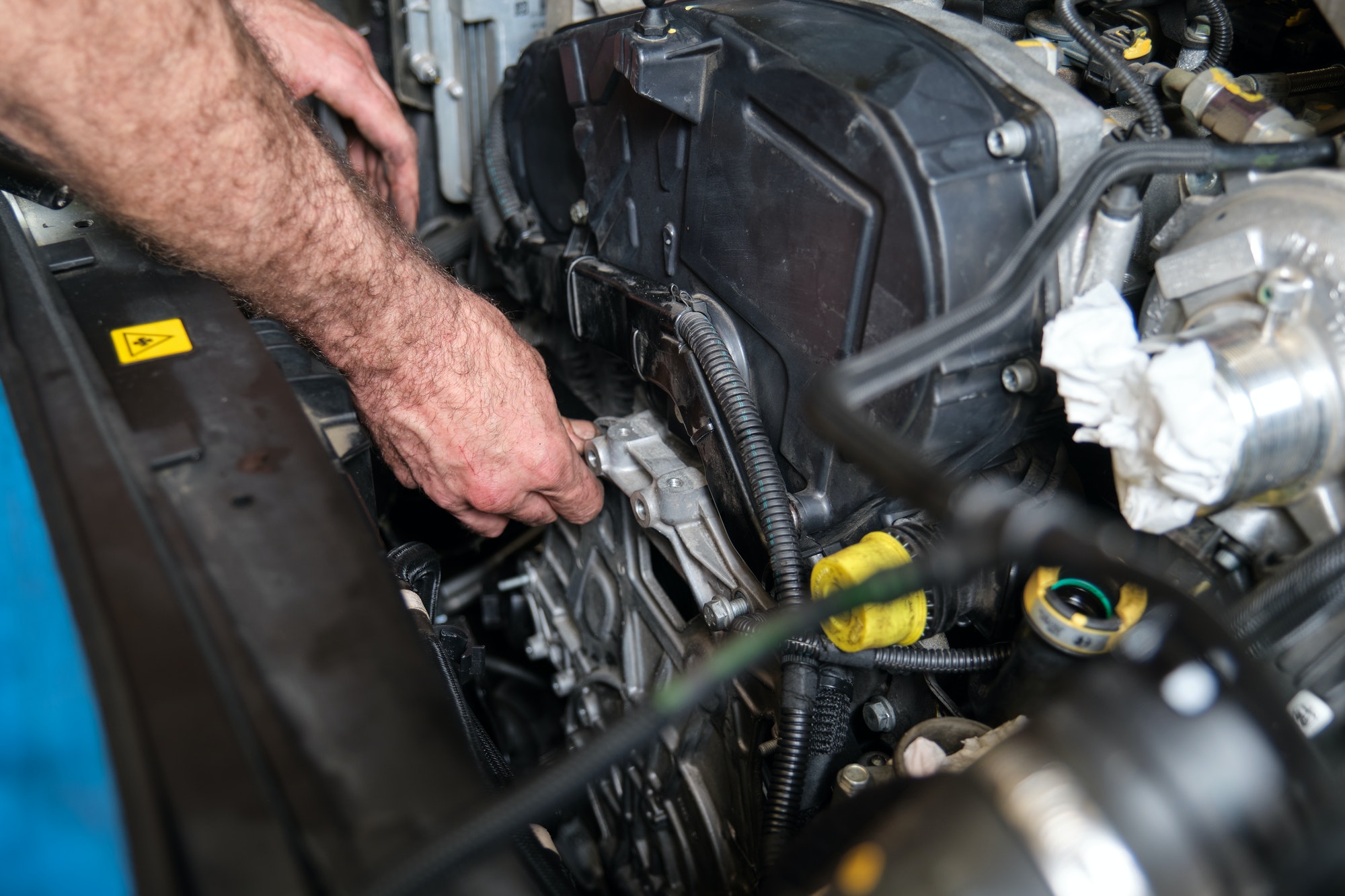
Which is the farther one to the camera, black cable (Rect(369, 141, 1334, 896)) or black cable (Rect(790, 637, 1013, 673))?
black cable (Rect(790, 637, 1013, 673))

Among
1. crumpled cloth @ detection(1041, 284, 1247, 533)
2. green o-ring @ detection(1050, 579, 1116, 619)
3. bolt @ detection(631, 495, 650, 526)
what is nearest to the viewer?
crumpled cloth @ detection(1041, 284, 1247, 533)

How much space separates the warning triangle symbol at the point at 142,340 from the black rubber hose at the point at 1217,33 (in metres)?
0.94

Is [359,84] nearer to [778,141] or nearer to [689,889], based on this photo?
[778,141]

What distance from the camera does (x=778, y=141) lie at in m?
0.80

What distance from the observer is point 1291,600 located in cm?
50

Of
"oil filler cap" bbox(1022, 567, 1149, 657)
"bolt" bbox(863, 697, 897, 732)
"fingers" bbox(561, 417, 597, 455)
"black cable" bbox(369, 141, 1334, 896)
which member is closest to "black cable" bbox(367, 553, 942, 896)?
"black cable" bbox(369, 141, 1334, 896)

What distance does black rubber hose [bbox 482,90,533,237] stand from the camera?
1.33m

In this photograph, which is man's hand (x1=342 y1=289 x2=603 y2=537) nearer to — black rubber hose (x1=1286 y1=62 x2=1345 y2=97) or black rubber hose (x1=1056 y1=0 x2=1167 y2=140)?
black rubber hose (x1=1056 y1=0 x2=1167 y2=140)

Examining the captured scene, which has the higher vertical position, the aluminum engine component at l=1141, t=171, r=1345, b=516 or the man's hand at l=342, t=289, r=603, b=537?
the aluminum engine component at l=1141, t=171, r=1345, b=516

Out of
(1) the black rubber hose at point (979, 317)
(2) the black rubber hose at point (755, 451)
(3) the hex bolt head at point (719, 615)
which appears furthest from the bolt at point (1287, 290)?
(3) the hex bolt head at point (719, 615)

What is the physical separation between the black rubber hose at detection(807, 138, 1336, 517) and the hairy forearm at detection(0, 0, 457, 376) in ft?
1.80

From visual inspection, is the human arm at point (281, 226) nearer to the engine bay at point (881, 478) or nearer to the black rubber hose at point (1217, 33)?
the engine bay at point (881, 478)

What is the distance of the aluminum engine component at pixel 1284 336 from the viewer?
557 millimetres

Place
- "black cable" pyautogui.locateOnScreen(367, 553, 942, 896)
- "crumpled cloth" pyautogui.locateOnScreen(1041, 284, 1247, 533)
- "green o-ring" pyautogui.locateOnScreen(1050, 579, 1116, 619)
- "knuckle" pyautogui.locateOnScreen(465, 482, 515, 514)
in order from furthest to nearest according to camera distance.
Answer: "knuckle" pyautogui.locateOnScreen(465, 482, 515, 514) < "green o-ring" pyautogui.locateOnScreen(1050, 579, 1116, 619) < "crumpled cloth" pyautogui.locateOnScreen(1041, 284, 1247, 533) < "black cable" pyautogui.locateOnScreen(367, 553, 942, 896)
